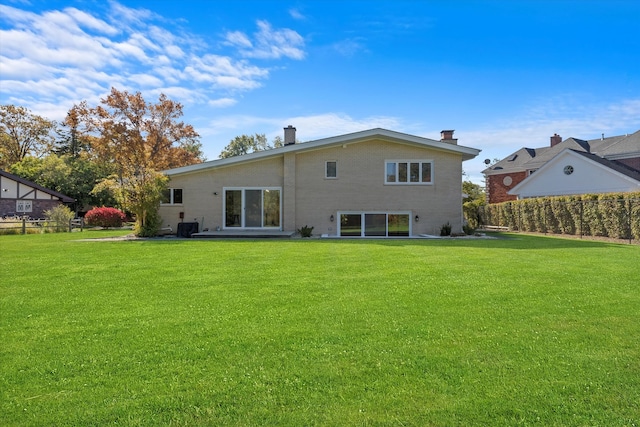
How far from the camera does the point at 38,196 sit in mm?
33625

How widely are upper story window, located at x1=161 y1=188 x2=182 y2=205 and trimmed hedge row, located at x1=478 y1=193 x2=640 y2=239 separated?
720 inches

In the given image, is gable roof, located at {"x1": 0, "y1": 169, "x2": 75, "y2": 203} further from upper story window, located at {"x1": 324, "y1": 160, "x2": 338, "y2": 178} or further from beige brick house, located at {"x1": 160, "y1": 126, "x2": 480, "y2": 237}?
upper story window, located at {"x1": 324, "y1": 160, "x2": 338, "y2": 178}

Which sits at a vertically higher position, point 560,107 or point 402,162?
point 560,107

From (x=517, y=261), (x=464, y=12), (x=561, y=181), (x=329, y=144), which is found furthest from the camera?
(x=561, y=181)

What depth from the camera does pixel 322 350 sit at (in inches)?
138

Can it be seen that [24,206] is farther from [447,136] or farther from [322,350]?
[322,350]

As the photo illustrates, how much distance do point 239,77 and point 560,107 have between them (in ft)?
51.8

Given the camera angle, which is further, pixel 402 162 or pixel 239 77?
pixel 402 162

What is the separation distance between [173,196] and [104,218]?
40.9ft

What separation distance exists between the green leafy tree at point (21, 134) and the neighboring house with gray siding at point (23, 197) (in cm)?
1579

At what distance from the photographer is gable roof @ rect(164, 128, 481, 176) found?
701 inches

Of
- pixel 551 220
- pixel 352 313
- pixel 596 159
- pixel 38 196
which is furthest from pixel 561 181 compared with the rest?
pixel 38 196

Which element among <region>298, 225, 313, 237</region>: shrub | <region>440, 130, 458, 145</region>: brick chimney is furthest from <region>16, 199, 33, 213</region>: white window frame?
<region>440, 130, 458, 145</region>: brick chimney

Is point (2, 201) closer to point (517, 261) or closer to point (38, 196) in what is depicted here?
point (38, 196)
